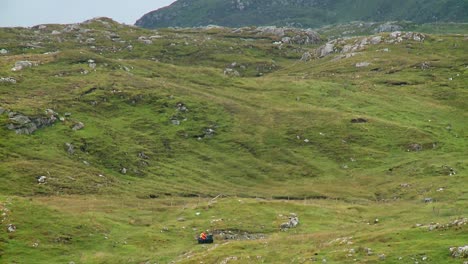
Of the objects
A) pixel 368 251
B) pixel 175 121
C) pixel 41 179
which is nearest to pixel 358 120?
pixel 175 121

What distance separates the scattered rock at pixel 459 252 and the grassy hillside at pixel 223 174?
0.90 meters

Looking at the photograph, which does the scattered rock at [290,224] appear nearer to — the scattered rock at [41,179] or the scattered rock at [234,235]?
the scattered rock at [234,235]

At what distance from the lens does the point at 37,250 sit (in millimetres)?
77750

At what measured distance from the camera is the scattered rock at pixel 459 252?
48.9 m

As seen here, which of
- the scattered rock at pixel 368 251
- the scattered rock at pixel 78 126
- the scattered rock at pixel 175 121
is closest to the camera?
the scattered rock at pixel 368 251

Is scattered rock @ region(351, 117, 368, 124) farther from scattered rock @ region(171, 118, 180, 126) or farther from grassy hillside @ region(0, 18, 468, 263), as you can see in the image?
scattered rock @ region(171, 118, 180, 126)

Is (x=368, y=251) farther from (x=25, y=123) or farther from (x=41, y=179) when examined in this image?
(x=25, y=123)

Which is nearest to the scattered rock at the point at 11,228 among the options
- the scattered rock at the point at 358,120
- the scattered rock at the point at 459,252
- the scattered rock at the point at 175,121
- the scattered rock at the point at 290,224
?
the scattered rock at the point at 290,224

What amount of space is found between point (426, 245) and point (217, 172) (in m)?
90.6

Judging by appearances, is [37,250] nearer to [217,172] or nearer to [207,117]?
[217,172]

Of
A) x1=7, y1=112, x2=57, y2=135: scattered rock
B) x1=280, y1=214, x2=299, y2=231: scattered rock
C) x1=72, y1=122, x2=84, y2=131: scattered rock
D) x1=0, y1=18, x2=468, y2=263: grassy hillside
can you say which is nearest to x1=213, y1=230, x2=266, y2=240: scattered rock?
x1=0, y1=18, x2=468, y2=263: grassy hillside

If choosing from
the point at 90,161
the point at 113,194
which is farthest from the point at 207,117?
the point at 113,194

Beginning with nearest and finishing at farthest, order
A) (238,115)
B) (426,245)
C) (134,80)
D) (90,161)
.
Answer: (426,245)
(90,161)
(238,115)
(134,80)

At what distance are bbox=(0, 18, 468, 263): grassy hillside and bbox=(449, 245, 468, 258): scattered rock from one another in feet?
2.97
